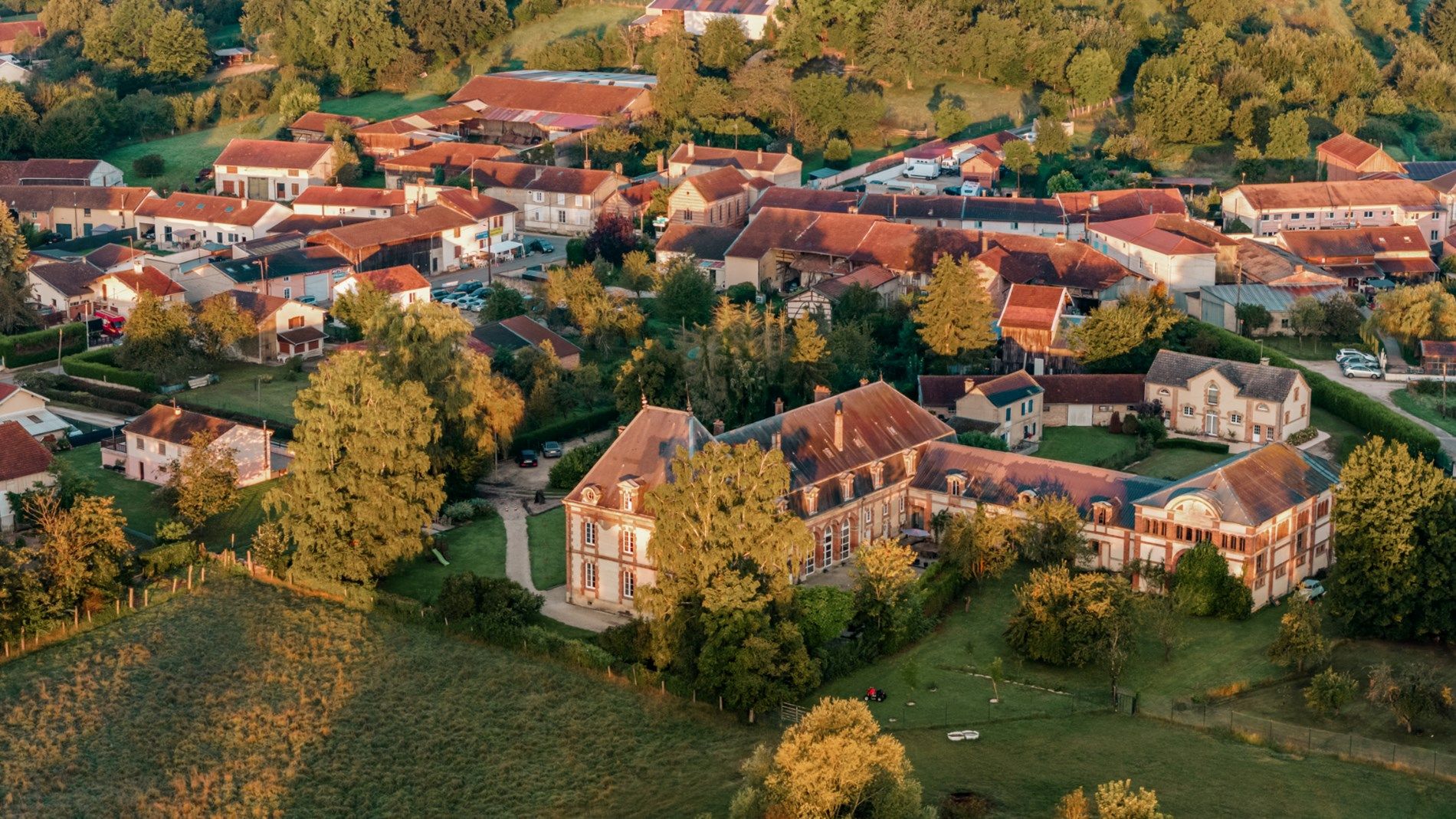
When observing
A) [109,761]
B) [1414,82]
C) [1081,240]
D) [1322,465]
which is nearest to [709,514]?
[109,761]

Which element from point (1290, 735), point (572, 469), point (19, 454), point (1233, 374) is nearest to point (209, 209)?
point (19, 454)

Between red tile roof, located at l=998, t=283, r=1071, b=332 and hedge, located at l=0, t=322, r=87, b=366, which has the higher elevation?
red tile roof, located at l=998, t=283, r=1071, b=332

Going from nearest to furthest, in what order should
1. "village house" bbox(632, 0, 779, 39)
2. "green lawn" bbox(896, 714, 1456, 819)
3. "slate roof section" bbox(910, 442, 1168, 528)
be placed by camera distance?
1. "green lawn" bbox(896, 714, 1456, 819)
2. "slate roof section" bbox(910, 442, 1168, 528)
3. "village house" bbox(632, 0, 779, 39)

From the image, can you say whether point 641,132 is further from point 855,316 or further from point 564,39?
point 855,316

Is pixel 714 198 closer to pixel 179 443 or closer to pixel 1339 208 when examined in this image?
pixel 1339 208

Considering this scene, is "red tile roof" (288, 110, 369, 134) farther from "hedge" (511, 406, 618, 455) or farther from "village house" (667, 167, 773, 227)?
"hedge" (511, 406, 618, 455)

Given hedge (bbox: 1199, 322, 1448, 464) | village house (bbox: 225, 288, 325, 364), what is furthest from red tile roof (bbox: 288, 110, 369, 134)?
hedge (bbox: 1199, 322, 1448, 464)
